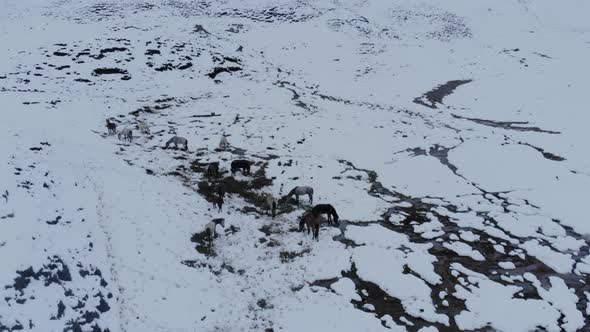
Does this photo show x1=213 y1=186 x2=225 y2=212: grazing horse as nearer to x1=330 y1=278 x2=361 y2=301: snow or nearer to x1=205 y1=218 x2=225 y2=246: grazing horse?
x1=205 y1=218 x2=225 y2=246: grazing horse

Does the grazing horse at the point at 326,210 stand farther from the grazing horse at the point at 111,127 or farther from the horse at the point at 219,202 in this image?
the grazing horse at the point at 111,127

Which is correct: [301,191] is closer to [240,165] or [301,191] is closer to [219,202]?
[219,202]

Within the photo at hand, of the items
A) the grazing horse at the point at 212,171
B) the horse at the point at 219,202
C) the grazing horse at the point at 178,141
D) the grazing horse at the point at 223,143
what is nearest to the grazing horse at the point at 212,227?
the horse at the point at 219,202

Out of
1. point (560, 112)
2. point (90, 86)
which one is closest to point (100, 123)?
point (90, 86)

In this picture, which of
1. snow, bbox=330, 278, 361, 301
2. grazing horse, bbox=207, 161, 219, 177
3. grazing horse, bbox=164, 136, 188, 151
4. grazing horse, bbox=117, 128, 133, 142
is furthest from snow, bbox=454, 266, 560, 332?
grazing horse, bbox=117, 128, 133, 142

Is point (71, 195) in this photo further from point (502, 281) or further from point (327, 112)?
point (327, 112)

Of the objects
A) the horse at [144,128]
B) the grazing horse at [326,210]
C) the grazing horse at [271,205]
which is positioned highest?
the grazing horse at [326,210]

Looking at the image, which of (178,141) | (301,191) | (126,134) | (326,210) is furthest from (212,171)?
(126,134)
